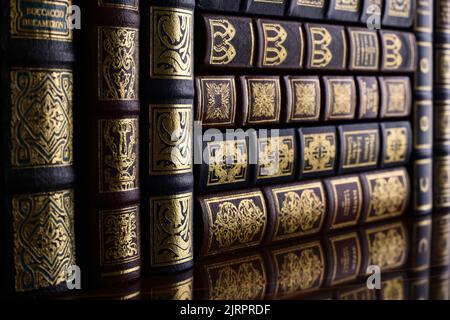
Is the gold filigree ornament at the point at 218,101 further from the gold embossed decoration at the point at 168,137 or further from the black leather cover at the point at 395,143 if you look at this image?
the black leather cover at the point at 395,143

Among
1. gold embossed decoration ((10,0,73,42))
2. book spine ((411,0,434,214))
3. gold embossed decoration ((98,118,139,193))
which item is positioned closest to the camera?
gold embossed decoration ((10,0,73,42))

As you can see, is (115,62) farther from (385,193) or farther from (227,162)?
(385,193)

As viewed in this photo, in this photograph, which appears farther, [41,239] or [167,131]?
[167,131]

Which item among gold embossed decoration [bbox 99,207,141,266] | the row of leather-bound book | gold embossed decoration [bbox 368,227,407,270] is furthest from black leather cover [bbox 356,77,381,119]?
gold embossed decoration [bbox 99,207,141,266]

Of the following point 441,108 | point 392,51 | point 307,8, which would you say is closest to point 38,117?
point 307,8

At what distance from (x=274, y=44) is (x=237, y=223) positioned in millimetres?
304

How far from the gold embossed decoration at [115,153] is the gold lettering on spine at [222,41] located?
0.19m

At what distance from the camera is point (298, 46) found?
1338 mm

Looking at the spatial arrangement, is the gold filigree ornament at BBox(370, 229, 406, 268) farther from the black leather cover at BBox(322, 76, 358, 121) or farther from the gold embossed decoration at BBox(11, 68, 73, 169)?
the gold embossed decoration at BBox(11, 68, 73, 169)

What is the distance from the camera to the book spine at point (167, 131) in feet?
3.74

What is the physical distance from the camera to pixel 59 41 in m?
1.03

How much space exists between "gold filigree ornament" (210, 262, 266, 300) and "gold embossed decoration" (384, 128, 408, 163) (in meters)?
0.47

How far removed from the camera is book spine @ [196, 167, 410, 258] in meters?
1.25

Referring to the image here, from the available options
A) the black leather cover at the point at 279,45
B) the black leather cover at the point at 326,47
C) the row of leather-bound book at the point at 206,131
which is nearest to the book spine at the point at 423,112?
the row of leather-bound book at the point at 206,131
